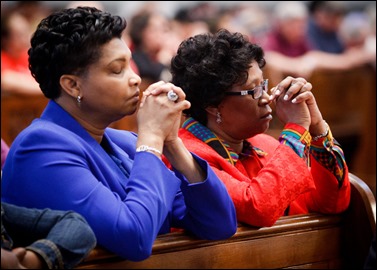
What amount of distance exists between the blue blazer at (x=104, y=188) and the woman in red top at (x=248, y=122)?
233 mm

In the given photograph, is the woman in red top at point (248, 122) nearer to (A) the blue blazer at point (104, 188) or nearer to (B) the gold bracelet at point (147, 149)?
(A) the blue blazer at point (104, 188)

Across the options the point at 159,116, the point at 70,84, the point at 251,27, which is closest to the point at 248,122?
the point at 159,116

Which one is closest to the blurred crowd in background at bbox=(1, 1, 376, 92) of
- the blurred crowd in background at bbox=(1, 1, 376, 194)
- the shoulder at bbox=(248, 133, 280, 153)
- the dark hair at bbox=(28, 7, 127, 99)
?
the blurred crowd in background at bbox=(1, 1, 376, 194)

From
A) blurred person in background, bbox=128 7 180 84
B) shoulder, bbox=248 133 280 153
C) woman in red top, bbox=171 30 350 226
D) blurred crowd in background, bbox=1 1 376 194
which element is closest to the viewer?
woman in red top, bbox=171 30 350 226

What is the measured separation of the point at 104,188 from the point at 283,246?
705 mm

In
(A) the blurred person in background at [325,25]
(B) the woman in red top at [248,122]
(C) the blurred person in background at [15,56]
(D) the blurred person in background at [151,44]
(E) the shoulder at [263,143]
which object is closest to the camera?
(B) the woman in red top at [248,122]

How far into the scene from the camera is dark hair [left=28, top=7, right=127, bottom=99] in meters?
2.46

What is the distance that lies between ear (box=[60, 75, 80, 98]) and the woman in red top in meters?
0.52

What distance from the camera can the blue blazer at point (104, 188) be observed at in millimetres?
2303

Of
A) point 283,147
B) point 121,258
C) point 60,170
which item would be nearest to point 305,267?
point 283,147

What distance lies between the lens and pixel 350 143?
6855 mm

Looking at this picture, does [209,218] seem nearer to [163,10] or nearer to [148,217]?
[148,217]

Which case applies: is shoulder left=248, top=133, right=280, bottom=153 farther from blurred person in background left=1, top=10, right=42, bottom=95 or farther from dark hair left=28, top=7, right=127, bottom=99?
blurred person in background left=1, top=10, right=42, bottom=95

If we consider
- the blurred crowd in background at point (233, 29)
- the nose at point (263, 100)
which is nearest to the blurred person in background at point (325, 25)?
the blurred crowd in background at point (233, 29)
